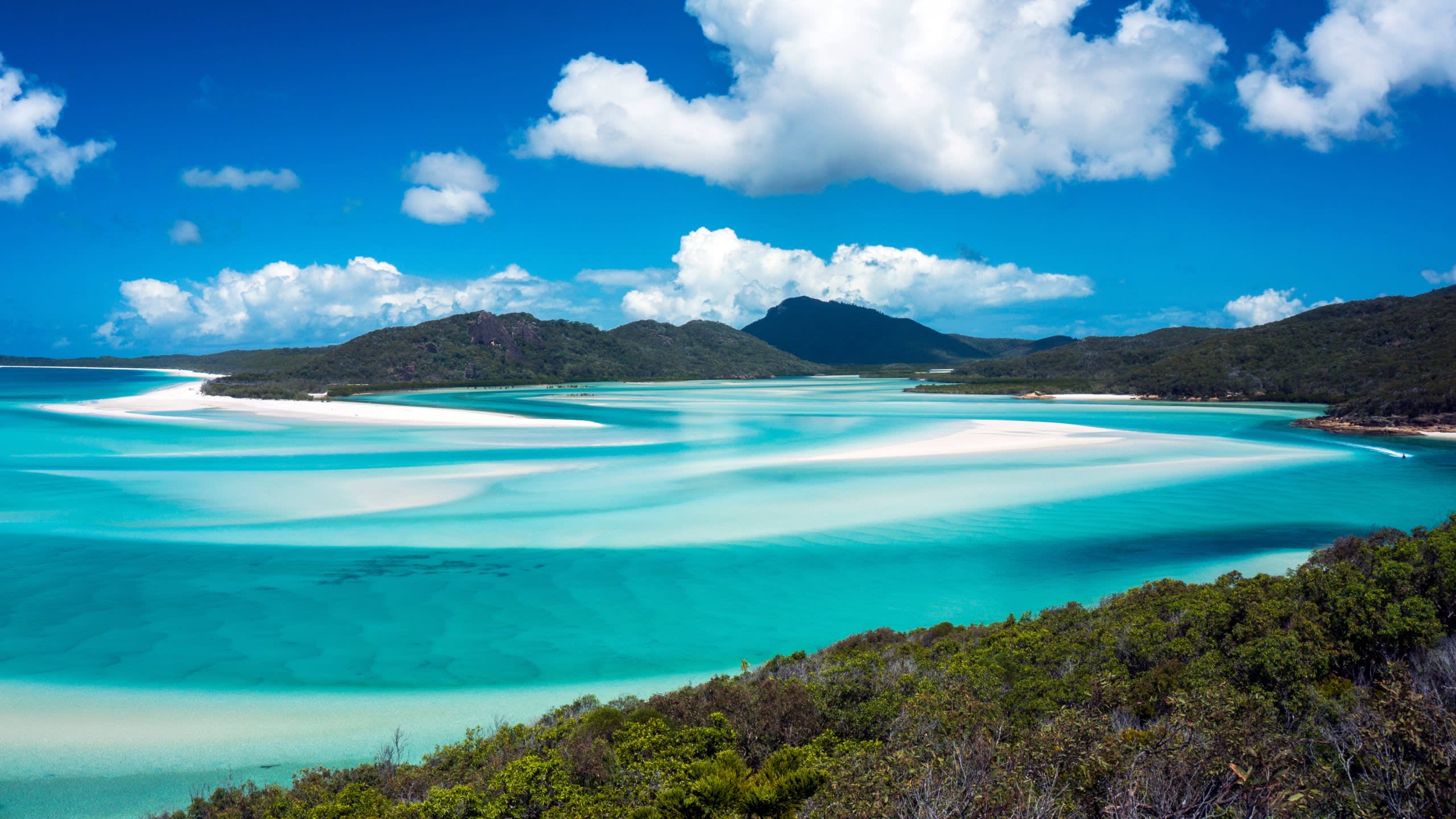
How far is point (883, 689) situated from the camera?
757cm

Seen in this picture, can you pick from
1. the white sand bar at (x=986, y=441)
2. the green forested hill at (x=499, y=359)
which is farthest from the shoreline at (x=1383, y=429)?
the green forested hill at (x=499, y=359)

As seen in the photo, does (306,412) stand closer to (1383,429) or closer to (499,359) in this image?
(1383,429)

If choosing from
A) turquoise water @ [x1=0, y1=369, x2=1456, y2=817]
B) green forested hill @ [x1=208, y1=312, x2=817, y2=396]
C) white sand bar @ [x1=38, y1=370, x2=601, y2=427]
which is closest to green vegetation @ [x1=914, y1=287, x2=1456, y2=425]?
turquoise water @ [x1=0, y1=369, x2=1456, y2=817]

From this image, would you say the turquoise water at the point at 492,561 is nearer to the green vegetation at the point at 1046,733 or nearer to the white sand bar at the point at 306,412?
the green vegetation at the point at 1046,733

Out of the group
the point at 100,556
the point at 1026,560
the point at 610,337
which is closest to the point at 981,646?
the point at 1026,560

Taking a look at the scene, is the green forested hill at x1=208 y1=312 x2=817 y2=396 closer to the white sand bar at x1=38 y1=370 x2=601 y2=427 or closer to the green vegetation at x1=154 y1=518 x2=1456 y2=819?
the white sand bar at x1=38 y1=370 x2=601 y2=427

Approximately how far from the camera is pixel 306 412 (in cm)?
5844

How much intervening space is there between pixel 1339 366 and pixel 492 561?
8380cm

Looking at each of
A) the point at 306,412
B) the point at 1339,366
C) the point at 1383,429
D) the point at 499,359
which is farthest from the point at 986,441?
the point at 499,359

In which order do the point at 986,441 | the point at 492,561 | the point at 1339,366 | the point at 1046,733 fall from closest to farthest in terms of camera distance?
the point at 1046,733 → the point at 492,561 → the point at 986,441 → the point at 1339,366

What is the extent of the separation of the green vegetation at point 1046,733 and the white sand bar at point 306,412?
4073cm

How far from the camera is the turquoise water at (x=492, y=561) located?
9.67 metres

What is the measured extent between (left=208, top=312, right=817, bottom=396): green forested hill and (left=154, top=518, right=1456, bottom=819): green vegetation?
82103 millimetres

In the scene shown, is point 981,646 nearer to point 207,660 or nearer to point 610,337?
point 207,660
